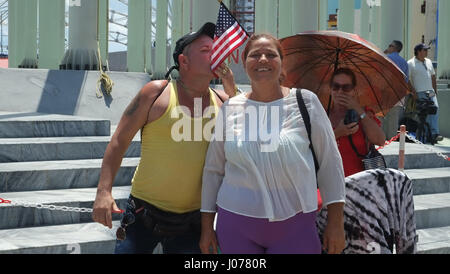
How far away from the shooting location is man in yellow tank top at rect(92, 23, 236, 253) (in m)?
3.23

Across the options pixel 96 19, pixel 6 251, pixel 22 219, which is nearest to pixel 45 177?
pixel 22 219

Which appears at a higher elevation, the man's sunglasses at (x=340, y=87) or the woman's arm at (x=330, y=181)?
the man's sunglasses at (x=340, y=87)

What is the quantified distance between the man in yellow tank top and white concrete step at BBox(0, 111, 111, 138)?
4.73 m

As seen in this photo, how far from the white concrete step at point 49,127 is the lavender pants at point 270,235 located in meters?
5.34

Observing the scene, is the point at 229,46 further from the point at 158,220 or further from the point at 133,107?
the point at 158,220

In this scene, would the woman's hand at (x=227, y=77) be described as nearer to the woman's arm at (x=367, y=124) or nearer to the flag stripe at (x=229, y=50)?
the flag stripe at (x=229, y=50)

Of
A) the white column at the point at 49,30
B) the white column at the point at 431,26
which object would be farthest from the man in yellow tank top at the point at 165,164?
the white column at the point at 431,26

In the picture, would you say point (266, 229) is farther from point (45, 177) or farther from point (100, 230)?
point (45, 177)

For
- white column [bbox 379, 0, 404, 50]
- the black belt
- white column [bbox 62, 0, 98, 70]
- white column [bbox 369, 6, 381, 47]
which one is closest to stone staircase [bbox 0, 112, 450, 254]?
the black belt

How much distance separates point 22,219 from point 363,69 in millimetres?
3425

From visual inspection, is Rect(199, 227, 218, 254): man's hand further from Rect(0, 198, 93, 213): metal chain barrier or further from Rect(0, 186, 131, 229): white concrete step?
Rect(0, 186, 131, 229): white concrete step

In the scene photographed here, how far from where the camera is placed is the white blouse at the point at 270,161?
2859mm

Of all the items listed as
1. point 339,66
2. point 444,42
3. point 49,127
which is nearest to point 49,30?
point 49,127
